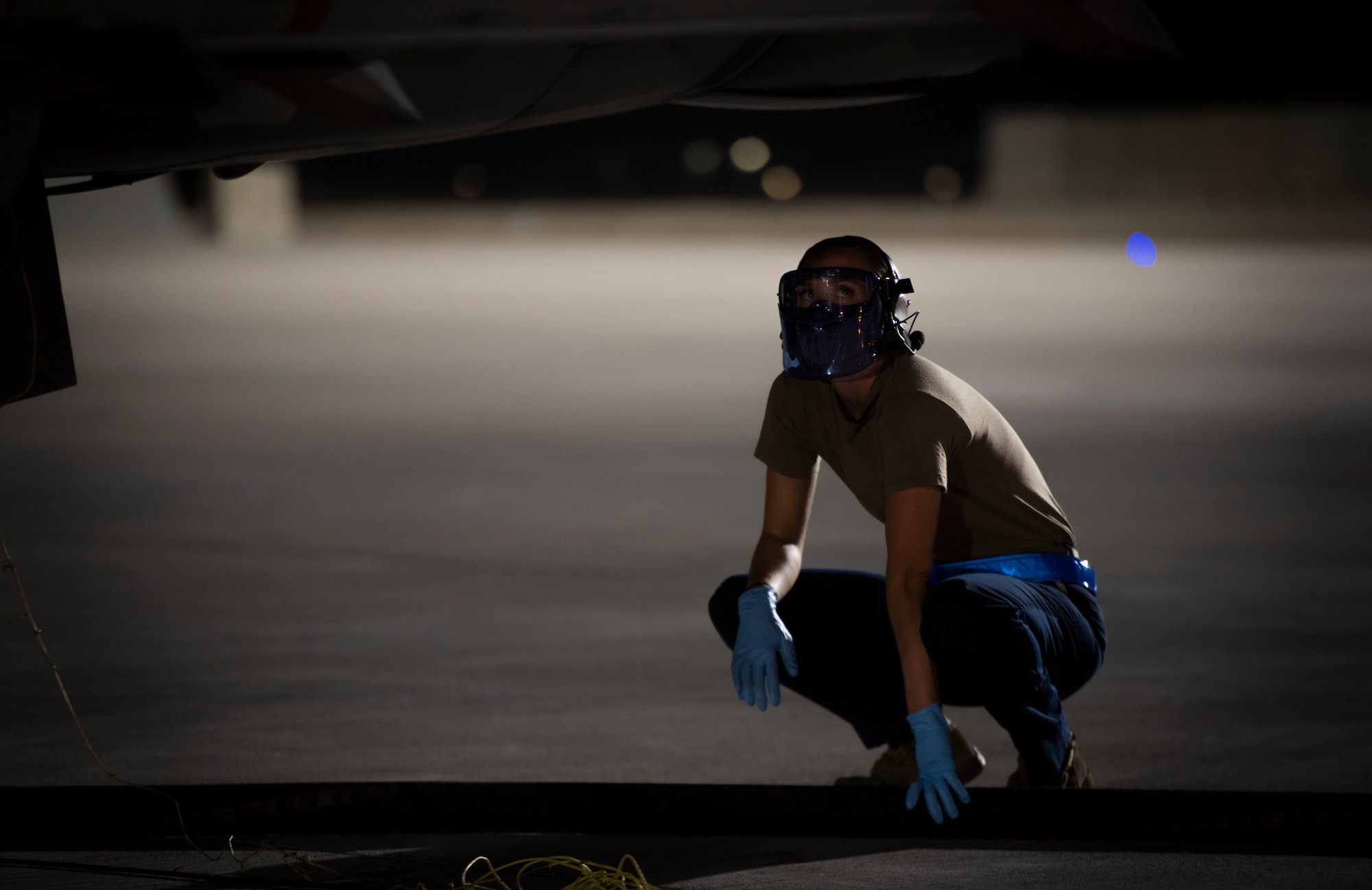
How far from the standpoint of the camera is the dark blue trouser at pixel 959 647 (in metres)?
2.96

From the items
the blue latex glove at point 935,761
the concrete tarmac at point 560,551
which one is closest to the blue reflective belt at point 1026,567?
the blue latex glove at point 935,761

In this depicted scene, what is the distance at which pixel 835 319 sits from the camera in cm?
304

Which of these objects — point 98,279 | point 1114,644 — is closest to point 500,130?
point 1114,644

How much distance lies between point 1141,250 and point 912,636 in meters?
33.0

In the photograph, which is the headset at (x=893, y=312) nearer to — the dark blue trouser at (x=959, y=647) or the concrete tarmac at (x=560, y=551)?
the dark blue trouser at (x=959, y=647)

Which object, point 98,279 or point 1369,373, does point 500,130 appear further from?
point 98,279

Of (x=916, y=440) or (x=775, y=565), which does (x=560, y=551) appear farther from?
(x=916, y=440)

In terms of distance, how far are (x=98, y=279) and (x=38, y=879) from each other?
929 inches

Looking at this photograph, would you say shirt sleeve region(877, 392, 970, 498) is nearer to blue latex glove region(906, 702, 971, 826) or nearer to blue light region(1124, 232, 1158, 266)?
blue latex glove region(906, 702, 971, 826)

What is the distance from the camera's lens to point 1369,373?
42.2 ft

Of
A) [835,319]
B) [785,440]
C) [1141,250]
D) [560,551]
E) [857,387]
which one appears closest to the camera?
[835,319]

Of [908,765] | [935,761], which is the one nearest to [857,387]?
[935,761]

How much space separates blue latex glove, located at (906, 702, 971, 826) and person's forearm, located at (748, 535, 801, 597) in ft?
1.34

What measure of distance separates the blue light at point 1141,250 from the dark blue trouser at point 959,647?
2790 centimetres
